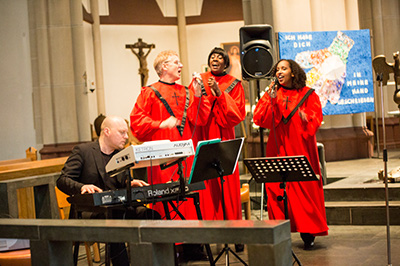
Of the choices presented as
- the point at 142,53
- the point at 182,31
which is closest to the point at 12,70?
the point at 142,53

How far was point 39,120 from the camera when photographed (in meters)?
12.8

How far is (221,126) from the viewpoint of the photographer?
588 centimetres

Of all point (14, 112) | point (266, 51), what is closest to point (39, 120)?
point (14, 112)

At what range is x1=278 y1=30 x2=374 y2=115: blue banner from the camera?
961cm

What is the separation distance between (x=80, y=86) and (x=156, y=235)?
33.6ft

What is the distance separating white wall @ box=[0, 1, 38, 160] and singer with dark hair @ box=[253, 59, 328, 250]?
8.30m

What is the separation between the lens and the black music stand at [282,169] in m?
4.70

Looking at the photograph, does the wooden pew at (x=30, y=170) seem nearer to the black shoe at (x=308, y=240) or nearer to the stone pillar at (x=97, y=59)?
the black shoe at (x=308, y=240)

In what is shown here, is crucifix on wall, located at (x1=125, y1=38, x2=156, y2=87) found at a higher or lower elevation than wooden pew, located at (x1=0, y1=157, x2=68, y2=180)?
higher

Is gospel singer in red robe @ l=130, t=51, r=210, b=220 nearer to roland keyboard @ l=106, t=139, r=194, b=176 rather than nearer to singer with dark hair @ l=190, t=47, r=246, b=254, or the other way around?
singer with dark hair @ l=190, t=47, r=246, b=254

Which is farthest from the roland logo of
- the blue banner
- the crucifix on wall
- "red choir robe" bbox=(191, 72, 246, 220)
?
the crucifix on wall

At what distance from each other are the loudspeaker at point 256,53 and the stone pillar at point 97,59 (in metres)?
10.4

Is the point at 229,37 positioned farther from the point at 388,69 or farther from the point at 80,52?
the point at 388,69

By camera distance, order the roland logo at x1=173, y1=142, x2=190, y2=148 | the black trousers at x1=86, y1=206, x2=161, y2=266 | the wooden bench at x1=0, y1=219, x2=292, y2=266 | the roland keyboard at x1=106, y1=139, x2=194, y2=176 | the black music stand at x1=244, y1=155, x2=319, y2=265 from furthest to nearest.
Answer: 1. the black music stand at x1=244, y1=155, x2=319, y2=265
2. the black trousers at x1=86, y1=206, x2=161, y2=266
3. the roland logo at x1=173, y1=142, x2=190, y2=148
4. the roland keyboard at x1=106, y1=139, x2=194, y2=176
5. the wooden bench at x1=0, y1=219, x2=292, y2=266
